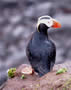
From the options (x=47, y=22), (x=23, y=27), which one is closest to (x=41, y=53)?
(x=47, y=22)

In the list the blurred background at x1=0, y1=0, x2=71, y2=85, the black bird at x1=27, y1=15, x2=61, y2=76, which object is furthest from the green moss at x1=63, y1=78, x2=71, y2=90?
the blurred background at x1=0, y1=0, x2=71, y2=85

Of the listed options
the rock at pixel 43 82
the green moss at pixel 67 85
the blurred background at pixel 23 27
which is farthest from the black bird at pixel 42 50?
the blurred background at pixel 23 27

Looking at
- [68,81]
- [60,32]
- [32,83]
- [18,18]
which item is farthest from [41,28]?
[18,18]

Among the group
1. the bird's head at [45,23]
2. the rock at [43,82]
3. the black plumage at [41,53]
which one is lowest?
the rock at [43,82]

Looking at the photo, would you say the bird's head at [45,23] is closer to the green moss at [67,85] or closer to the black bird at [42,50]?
the black bird at [42,50]

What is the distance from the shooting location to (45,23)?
6.44 metres

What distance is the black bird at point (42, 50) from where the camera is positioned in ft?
19.9

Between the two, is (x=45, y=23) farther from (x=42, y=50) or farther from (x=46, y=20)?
(x=42, y=50)

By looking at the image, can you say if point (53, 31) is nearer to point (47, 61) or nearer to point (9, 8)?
point (9, 8)

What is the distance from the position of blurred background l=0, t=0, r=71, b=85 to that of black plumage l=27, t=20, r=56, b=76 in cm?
231

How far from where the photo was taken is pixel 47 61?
6125 mm

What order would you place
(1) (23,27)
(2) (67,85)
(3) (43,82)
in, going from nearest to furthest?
(2) (67,85) → (3) (43,82) → (1) (23,27)

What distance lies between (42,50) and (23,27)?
16.6 feet

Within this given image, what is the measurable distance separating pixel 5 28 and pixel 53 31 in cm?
145
